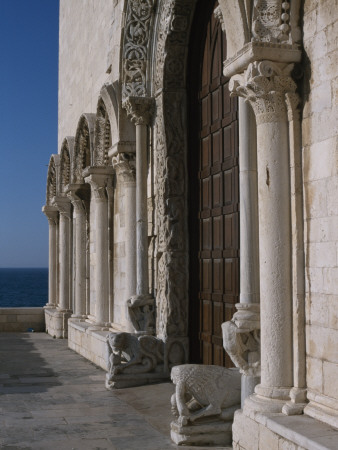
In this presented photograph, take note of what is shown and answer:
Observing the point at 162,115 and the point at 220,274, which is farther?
the point at 162,115

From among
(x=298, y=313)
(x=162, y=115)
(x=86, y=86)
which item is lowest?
(x=298, y=313)

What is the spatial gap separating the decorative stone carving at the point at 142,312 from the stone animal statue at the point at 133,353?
0.39 metres

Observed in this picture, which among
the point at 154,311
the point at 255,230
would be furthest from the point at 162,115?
the point at 255,230

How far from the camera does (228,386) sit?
17.7ft

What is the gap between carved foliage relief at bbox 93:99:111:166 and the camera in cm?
1032

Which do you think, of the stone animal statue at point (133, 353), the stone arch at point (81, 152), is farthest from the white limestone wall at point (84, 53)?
the stone animal statue at point (133, 353)

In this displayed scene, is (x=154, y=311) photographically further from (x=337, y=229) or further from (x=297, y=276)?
(x=337, y=229)

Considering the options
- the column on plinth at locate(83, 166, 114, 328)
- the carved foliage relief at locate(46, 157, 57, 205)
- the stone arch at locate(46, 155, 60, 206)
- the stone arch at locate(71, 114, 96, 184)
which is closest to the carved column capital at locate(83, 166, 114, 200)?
the column on plinth at locate(83, 166, 114, 328)

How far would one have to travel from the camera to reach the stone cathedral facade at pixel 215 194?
449cm

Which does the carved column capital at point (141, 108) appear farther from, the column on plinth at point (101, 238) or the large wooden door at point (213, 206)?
the column on plinth at point (101, 238)

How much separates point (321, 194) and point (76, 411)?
11.4 ft

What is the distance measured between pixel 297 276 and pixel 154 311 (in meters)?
3.81

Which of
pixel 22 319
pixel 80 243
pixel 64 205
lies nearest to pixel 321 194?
pixel 80 243

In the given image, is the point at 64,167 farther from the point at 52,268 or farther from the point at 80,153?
the point at 52,268
